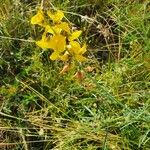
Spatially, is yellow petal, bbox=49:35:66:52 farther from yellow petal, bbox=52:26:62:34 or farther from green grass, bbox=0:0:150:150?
Answer: green grass, bbox=0:0:150:150

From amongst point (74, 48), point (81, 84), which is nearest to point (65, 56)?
point (74, 48)

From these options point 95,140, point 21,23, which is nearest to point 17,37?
point 21,23

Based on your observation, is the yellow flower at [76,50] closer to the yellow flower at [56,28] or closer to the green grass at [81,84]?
the yellow flower at [56,28]

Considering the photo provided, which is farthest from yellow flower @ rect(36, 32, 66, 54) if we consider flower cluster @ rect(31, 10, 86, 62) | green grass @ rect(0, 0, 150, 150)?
green grass @ rect(0, 0, 150, 150)

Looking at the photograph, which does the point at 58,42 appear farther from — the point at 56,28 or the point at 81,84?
the point at 81,84

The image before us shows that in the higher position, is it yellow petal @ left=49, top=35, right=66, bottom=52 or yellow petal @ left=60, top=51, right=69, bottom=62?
yellow petal @ left=49, top=35, right=66, bottom=52
